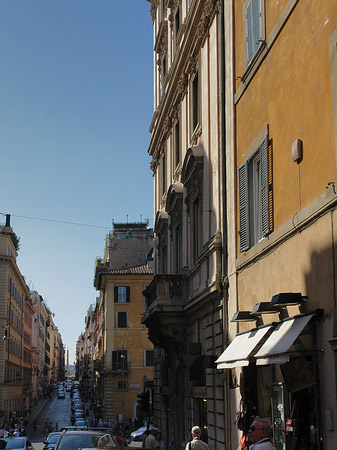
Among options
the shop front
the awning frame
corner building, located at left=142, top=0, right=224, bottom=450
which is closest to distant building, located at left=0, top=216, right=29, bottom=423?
corner building, located at left=142, top=0, right=224, bottom=450

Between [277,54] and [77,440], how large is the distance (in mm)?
10422

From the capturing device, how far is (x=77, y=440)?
56.3ft

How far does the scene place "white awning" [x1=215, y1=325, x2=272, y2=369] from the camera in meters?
12.3

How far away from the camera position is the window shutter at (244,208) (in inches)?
579

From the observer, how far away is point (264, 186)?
13.3m

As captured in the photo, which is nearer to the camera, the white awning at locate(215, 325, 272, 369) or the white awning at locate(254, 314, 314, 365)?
the white awning at locate(254, 314, 314, 365)

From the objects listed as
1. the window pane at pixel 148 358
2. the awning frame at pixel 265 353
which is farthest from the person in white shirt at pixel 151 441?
the window pane at pixel 148 358

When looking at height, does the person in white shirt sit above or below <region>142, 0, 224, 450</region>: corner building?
below

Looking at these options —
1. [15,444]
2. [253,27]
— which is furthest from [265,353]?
[15,444]

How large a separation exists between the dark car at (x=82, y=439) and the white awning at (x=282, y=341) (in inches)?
275

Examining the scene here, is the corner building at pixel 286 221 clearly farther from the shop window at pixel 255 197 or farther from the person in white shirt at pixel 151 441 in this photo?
the person in white shirt at pixel 151 441

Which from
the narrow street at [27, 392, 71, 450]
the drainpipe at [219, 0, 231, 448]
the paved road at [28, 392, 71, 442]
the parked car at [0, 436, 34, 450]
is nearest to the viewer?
the drainpipe at [219, 0, 231, 448]

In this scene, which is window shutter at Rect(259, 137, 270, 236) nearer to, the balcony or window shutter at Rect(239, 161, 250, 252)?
window shutter at Rect(239, 161, 250, 252)

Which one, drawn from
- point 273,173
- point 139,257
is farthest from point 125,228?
point 273,173
